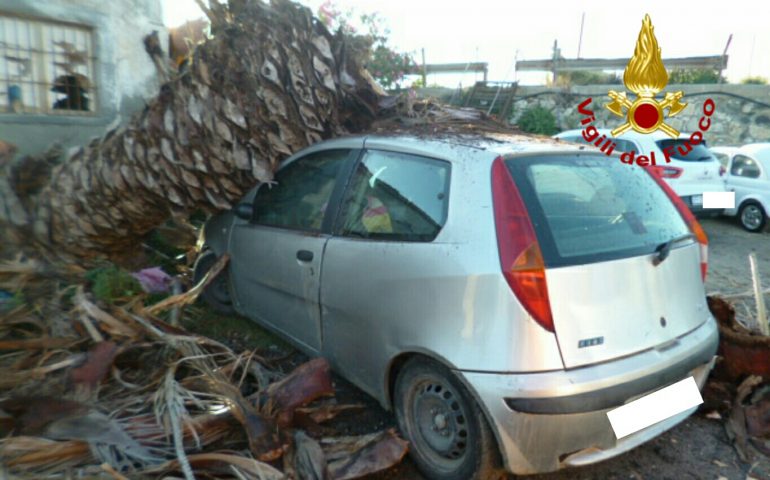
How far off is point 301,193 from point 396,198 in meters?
0.94

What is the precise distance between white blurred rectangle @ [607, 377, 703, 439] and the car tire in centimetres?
53

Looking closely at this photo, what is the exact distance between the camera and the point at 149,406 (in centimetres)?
290

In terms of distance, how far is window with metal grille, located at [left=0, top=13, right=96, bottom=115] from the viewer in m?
6.07

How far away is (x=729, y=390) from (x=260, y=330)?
3.16 m

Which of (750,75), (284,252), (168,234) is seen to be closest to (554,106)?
(750,75)

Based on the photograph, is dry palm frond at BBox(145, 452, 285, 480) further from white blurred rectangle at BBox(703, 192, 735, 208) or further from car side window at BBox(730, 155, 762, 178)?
car side window at BBox(730, 155, 762, 178)

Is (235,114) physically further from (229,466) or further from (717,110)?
(717,110)

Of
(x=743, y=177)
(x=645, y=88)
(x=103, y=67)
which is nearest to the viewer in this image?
(x=645, y=88)

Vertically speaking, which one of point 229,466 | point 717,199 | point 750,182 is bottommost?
point 229,466

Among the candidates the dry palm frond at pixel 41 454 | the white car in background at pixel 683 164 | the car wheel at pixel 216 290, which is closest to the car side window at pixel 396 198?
the dry palm frond at pixel 41 454

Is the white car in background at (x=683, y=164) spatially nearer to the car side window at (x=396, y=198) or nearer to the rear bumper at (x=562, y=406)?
the car side window at (x=396, y=198)

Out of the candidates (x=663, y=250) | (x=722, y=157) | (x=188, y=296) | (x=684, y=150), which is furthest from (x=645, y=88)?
(x=722, y=157)

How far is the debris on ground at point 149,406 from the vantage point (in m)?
2.54

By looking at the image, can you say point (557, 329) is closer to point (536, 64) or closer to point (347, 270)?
point (347, 270)
